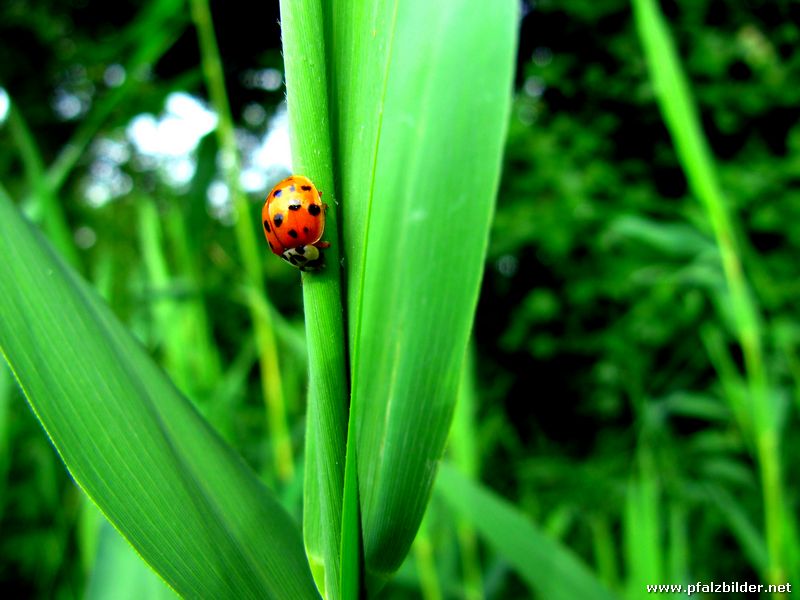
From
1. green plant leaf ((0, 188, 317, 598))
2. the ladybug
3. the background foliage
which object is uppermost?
the ladybug

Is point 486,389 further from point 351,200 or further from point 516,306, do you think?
point 351,200

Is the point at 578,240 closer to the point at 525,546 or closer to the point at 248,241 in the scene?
the point at 248,241

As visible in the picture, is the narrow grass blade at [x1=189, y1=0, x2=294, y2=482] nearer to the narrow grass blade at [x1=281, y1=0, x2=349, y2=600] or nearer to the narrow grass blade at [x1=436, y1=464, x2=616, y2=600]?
the narrow grass blade at [x1=436, y1=464, x2=616, y2=600]

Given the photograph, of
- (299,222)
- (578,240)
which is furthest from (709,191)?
(578,240)

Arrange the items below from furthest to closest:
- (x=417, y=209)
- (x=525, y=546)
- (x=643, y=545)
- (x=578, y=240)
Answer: (x=578, y=240)
(x=643, y=545)
(x=525, y=546)
(x=417, y=209)

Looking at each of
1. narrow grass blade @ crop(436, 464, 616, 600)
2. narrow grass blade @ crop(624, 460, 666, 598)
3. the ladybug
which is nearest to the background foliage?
narrow grass blade @ crop(624, 460, 666, 598)

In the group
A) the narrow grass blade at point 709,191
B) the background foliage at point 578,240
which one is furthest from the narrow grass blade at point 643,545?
the background foliage at point 578,240
